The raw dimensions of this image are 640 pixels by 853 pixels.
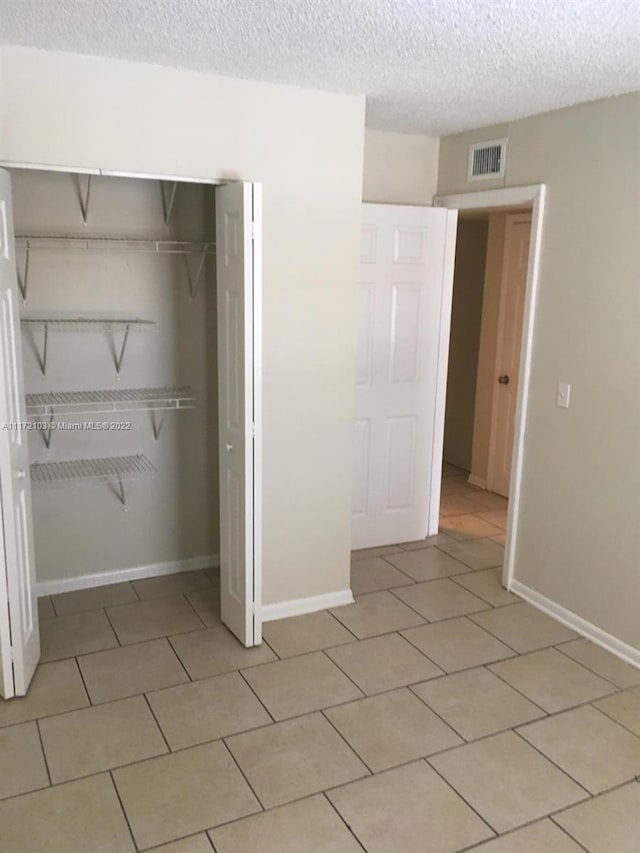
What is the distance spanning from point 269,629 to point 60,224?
86.2 inches

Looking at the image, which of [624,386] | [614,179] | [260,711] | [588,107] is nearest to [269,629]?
[260,711]

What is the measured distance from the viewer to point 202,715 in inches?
112

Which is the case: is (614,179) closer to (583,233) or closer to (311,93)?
(583,233)

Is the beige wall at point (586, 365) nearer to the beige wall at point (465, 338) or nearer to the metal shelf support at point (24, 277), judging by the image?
the beige wall at point (465, 338)

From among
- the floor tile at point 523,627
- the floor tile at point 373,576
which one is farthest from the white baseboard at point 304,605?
the floor tile at point 523,627

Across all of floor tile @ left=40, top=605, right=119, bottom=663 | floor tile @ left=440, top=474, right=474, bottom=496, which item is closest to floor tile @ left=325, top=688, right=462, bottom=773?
floor tile @ left=40, top=605, right=119, bottom=663

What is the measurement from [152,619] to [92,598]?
1.36 ft

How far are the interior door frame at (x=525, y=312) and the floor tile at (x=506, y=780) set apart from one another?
136 centimetres

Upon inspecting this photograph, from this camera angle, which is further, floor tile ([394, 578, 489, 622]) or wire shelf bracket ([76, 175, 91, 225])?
floor tile ([394, 578, 489, 622])

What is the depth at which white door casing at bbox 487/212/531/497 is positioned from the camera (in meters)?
5.30

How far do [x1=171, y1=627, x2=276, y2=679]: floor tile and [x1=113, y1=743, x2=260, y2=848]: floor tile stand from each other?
53cm

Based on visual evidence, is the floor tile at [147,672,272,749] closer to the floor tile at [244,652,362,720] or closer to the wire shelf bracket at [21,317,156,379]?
the floor tile at [244,652,362,720]

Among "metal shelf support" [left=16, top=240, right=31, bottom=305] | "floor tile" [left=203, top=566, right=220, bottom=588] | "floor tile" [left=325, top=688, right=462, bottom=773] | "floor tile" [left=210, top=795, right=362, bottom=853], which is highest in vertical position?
"metal shelf support" [left=16, top=240, right=31, bottom=305]

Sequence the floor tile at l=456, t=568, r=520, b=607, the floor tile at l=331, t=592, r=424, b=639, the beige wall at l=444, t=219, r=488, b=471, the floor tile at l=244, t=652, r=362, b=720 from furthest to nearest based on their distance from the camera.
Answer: the beige wall at l=444, t=219, r=488, b=471 → the floor tile at l=456, t=568, r=520, b=607 → the floor tile at l=331, t=592, r=424, b=639 → the floor tile at l=244, t=652, r=362, b=720
